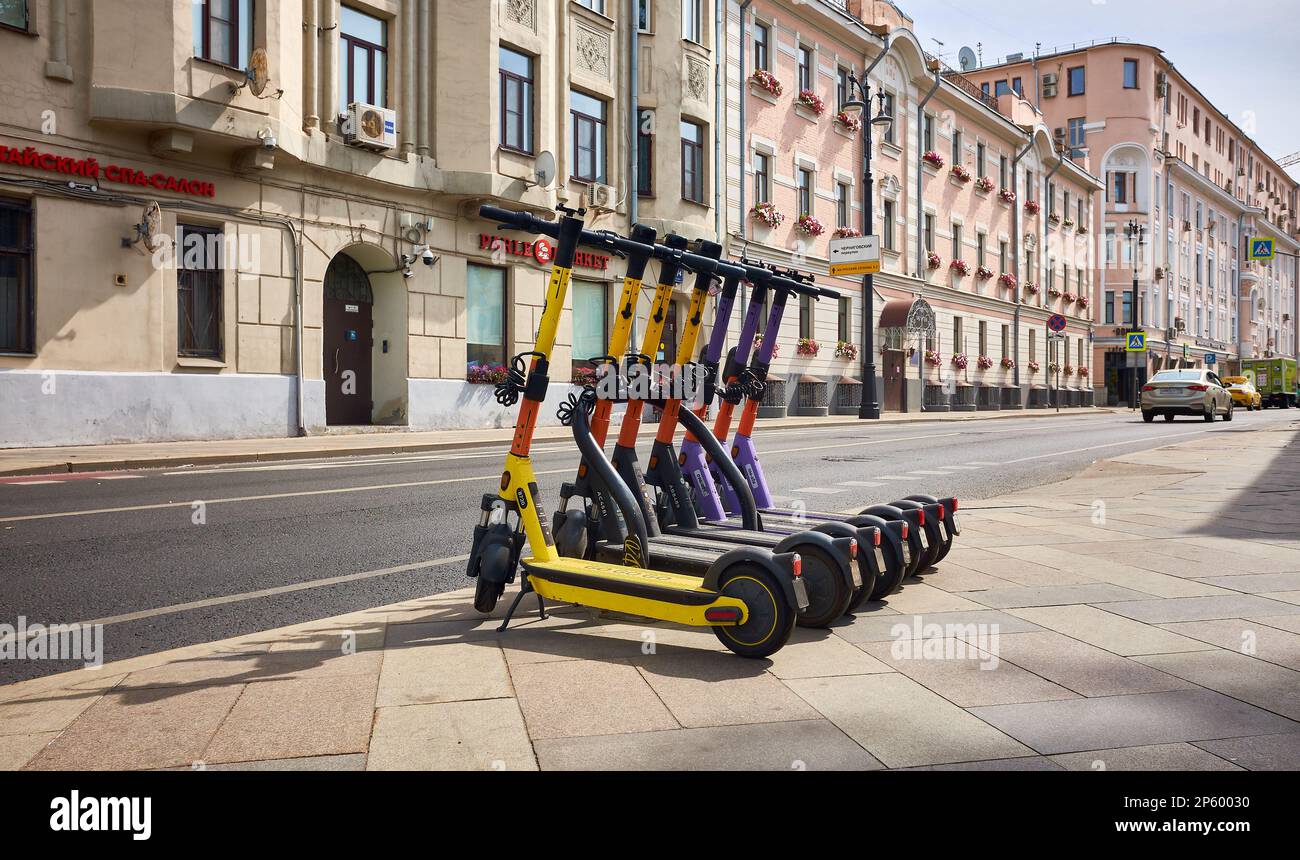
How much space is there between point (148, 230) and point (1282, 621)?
635 inches

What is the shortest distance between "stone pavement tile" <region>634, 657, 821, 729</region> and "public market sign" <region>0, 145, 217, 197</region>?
1463 centimetres

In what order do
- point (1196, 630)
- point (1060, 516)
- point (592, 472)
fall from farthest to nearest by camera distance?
1. point (1060, 516)
2. point (592, 472)
3. point (1196, 630)

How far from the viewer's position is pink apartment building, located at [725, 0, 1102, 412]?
97.7 ft

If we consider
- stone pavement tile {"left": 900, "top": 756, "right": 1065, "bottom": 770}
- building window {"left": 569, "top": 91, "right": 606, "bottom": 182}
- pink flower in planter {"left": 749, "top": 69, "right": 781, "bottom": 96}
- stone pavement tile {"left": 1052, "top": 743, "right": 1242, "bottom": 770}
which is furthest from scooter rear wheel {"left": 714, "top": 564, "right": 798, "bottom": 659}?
pink flower in planter {"left": 749, "top": 69, "right": 781, "bottom": 96}

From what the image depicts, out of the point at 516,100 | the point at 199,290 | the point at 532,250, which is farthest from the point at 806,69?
the point at 199,290

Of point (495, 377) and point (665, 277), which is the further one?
point (495, 377)

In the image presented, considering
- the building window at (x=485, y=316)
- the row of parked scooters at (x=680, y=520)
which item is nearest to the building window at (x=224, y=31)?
the building window at (x=485, y=316)

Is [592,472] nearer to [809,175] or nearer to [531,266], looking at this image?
[531,266]

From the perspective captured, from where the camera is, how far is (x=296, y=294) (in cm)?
1816

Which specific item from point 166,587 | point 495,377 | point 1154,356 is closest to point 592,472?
point 166,587

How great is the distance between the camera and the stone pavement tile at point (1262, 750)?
2.84 m

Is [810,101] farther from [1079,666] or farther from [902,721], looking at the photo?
[902,721]

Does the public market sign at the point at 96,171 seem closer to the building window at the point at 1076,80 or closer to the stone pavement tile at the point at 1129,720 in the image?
the stone pavement tile at the point at 1129,720

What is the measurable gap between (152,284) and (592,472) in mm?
13798
